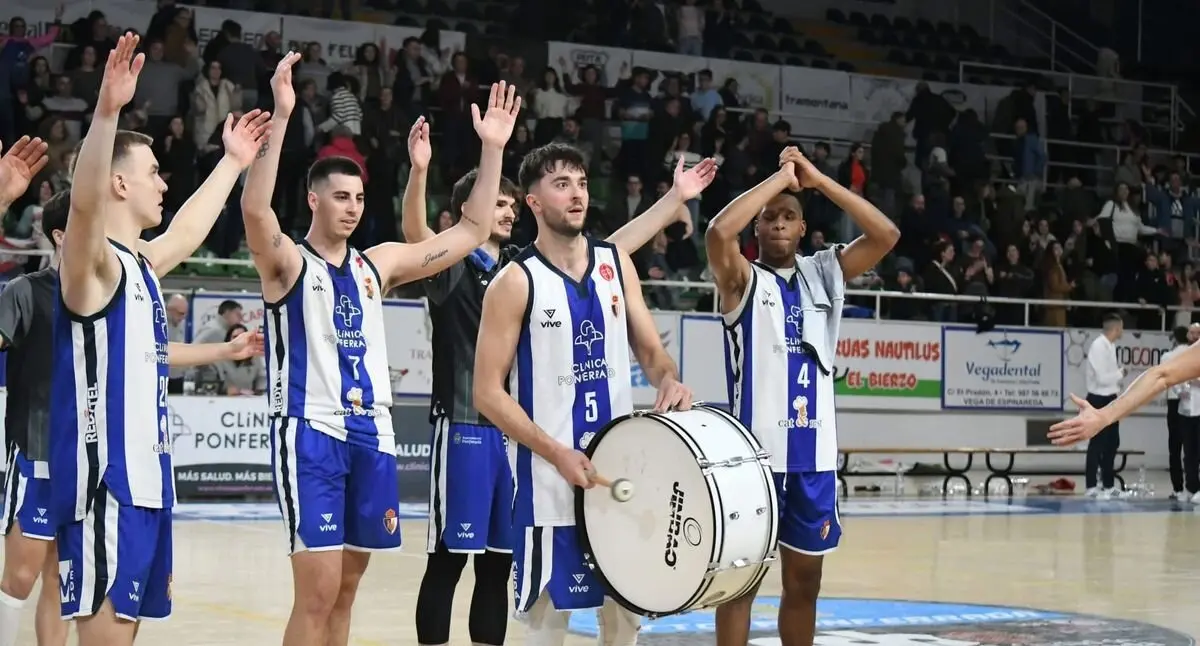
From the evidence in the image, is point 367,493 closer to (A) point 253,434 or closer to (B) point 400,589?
(B) point 400,589

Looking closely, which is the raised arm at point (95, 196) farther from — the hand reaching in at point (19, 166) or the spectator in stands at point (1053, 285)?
the spectator in stands at point (1053, 285)

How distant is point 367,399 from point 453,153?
1621cm

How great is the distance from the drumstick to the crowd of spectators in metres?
11.8

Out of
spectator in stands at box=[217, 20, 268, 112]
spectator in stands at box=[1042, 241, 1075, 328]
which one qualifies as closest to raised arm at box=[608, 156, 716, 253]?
spectator in stands at box=[217, 20, 268, 112]

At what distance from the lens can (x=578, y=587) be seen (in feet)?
20.4

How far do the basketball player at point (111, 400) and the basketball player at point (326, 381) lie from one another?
2.14 ft

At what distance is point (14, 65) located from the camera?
20.2m

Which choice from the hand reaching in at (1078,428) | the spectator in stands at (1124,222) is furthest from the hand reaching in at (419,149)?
the spectator in stands at (1124,222)

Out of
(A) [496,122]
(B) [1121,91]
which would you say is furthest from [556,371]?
(B) [1121,91]

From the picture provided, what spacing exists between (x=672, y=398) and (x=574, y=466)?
1.54ft

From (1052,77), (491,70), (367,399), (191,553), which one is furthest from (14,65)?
(1052,77)

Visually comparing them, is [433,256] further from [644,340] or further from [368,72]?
[368,72]

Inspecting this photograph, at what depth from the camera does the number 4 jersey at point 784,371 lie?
7.54 metres

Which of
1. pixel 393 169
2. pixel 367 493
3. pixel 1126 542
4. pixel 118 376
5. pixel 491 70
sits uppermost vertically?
pixel 491 70
